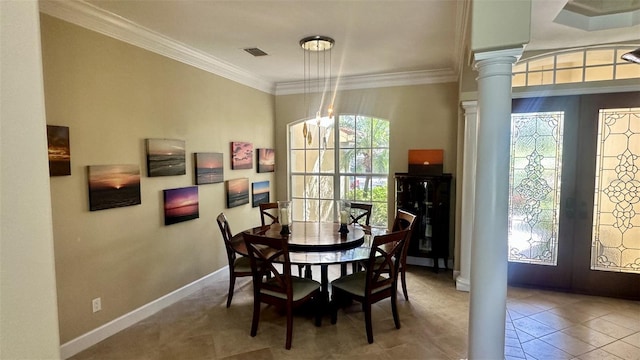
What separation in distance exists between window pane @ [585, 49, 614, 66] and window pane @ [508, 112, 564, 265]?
636mm

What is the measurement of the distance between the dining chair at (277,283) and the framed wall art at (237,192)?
1746mm

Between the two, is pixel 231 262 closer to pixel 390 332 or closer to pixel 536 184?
pixel 390 332

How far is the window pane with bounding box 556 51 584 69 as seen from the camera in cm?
387

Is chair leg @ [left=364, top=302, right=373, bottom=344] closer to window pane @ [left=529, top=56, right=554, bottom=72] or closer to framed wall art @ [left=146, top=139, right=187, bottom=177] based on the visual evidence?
framed wall art @ [left=146, top=139, right=187, bottom=177]

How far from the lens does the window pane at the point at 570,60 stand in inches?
152

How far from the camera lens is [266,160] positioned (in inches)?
227

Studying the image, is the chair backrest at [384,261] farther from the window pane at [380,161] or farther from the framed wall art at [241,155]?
the framed wall art at [241,155]

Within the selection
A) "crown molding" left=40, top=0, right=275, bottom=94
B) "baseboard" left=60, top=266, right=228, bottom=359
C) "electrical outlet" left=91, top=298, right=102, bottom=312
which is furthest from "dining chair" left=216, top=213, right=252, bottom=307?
"crown molding" left=40, top=0, right=275, bottom=94

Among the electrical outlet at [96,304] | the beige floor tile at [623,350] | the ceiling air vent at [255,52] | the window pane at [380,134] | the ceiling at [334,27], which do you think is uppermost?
the ceiling air vent at [255,52]

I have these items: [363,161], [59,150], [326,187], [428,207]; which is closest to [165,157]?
[59,150]

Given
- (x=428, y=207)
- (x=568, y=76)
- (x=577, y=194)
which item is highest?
(x=568, y=76)

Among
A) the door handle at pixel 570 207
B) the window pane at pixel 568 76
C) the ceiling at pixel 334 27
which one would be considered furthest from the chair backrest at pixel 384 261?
the window pane at pixel 568 76

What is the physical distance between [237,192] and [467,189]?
3.14 m

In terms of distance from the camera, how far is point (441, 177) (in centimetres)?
483
